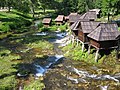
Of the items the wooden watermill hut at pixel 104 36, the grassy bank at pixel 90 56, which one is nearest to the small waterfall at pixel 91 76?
the grassy bank at pixel 90 56

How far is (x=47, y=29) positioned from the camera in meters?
73.1

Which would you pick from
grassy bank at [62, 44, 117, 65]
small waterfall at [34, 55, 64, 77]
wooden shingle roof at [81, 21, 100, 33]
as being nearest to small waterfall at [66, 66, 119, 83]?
grassy bank at [62, 44, 117, 65]

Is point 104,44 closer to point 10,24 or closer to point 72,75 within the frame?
point 72,75

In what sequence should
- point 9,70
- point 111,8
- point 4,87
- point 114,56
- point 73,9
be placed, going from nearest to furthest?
point 4,87
point 9,70
point 114,56
point 111,8
point 73,9

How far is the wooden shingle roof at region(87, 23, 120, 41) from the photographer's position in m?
36.6

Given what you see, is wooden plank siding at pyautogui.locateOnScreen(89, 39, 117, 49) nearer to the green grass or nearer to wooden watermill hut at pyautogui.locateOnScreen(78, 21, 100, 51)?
wooden watermill hut at pyautogui.locateOnScreen(78, 21, 100, 51)

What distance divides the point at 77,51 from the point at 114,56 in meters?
7.71

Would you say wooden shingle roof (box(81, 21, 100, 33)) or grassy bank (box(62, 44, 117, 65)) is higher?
wooden shingle roof (box(81, 21, 100, 33))

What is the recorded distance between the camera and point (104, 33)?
37.1 meters

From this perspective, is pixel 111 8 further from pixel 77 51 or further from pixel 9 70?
pixel 9 70

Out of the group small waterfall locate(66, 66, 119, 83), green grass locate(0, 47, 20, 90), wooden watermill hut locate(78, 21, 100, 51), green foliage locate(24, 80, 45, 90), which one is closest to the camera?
green foliage locate(24, 80, 45, 90)

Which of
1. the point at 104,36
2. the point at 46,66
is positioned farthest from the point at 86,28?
the point at 46,66

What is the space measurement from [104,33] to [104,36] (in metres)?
0.58

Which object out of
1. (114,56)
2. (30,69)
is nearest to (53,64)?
(30,69)
